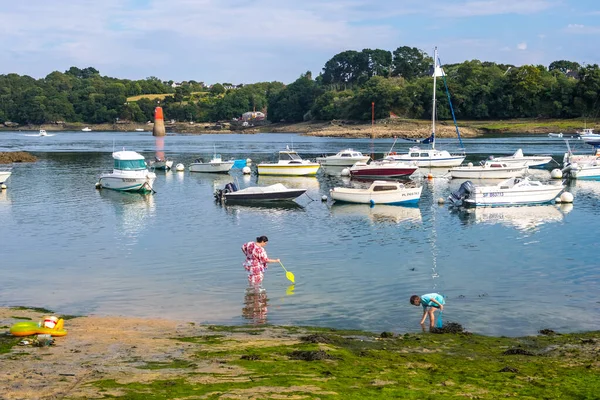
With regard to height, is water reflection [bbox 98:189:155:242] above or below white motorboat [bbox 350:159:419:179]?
below

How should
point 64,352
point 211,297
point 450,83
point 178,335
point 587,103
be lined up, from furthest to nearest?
point 450,83
point 587,103
point 211,297
point 178,335
point 64,352

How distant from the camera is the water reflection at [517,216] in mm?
40656

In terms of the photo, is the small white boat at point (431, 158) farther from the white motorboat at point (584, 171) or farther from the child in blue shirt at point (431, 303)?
the child in blue shirt at point (431, 303)

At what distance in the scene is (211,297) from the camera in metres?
23.1

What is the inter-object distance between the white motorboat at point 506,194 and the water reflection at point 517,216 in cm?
50

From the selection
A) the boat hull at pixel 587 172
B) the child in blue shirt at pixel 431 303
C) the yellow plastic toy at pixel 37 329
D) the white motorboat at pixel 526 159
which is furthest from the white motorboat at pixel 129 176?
the child in blue shirt at pixel 431 303

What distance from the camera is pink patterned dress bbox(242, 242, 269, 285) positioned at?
899 inches

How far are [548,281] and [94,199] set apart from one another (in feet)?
122

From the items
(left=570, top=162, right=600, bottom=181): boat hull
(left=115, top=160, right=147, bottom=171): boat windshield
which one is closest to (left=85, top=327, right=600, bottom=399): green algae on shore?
(left=115, top=160, right=147, bottom=171): boat windshield

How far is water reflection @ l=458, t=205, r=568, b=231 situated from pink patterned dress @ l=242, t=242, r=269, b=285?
20.2 m

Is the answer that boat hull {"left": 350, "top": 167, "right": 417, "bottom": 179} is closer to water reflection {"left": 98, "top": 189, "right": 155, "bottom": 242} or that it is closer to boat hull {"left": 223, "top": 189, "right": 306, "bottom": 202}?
boat hull {"left": 223, "top": 189, "right": 306, "bottom": 202}

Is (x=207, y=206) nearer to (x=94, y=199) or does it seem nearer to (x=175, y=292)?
(x=94, y=199)

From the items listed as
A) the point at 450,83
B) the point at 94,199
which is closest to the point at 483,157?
the point at 94,199

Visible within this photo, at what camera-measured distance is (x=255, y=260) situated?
916 inches
